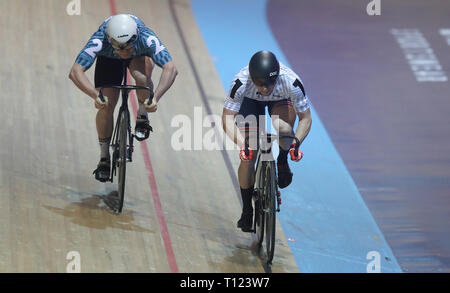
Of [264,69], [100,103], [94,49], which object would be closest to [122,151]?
[100,103]

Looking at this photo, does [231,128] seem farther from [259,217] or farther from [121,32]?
[121,32]

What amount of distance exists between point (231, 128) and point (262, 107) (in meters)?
0.29

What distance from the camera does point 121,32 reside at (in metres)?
4.21

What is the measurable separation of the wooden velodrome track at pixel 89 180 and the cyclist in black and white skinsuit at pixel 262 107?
0.43m

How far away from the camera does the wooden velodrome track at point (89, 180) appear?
13.7 ft

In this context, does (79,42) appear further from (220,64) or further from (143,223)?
(143,223)

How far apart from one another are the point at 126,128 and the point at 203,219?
752 millimetres

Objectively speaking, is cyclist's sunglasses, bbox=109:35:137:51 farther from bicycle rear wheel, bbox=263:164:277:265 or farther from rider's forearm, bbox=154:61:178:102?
bicycle rear wheel, bbox=263:164:277:265

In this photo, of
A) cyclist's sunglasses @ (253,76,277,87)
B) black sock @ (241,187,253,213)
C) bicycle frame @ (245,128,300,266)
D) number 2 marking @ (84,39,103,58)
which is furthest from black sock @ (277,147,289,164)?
number 2 marking @ (84,39,103,58)

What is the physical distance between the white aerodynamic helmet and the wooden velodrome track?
1.03m

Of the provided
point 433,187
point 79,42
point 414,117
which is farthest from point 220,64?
point 433,187

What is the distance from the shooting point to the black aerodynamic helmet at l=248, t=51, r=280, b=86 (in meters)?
3.84
